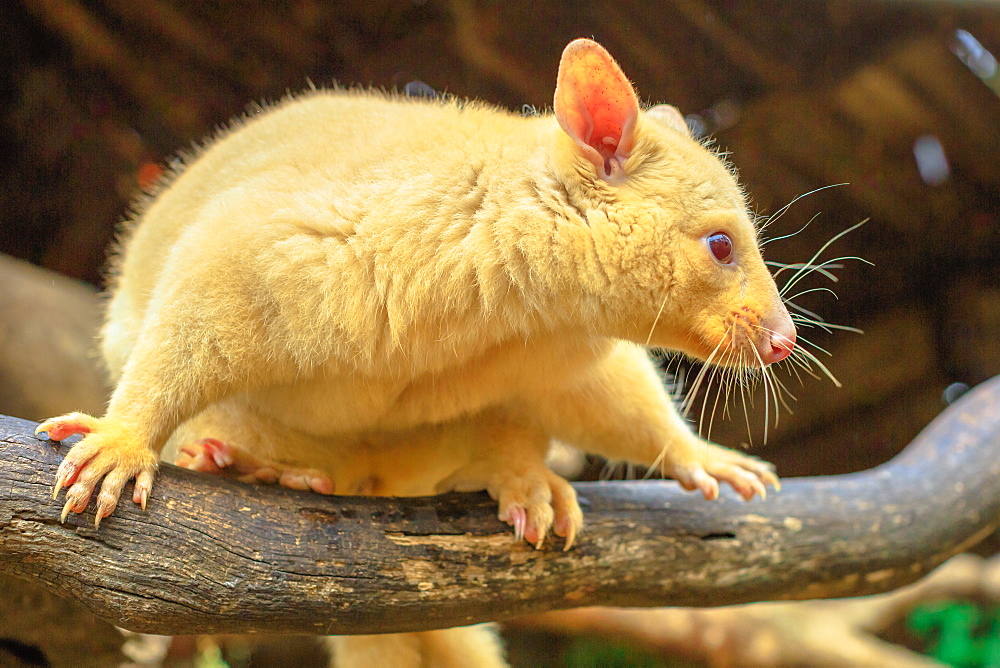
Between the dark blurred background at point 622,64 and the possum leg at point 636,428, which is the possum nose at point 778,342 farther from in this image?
the dark blurred background at point 622,64

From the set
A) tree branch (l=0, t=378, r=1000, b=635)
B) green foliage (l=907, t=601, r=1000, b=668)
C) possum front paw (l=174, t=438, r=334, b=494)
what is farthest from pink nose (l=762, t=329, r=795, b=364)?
green foliage (l=907, t=601, r=1000, b=668)

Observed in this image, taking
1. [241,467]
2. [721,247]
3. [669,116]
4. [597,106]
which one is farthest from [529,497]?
[669,116]

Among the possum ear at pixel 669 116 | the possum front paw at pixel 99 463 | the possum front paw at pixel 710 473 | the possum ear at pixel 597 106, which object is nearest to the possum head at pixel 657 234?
the possum ear at pixel 597 106

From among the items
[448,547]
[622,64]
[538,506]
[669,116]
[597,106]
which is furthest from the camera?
[622,64]

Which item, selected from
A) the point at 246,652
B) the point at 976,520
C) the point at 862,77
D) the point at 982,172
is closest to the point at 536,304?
the point at 976,520

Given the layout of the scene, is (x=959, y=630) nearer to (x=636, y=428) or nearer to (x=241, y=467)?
(x=636, y=428)

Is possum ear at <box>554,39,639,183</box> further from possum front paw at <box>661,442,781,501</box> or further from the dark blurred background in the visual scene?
possum front paw at <box>661,442,781,501</box>

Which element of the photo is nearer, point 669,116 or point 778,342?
point 778,342

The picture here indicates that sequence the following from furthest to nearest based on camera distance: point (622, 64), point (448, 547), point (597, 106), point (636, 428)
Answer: point (622, 64), point (636, 428), point (448, 547), point (597, 106)
